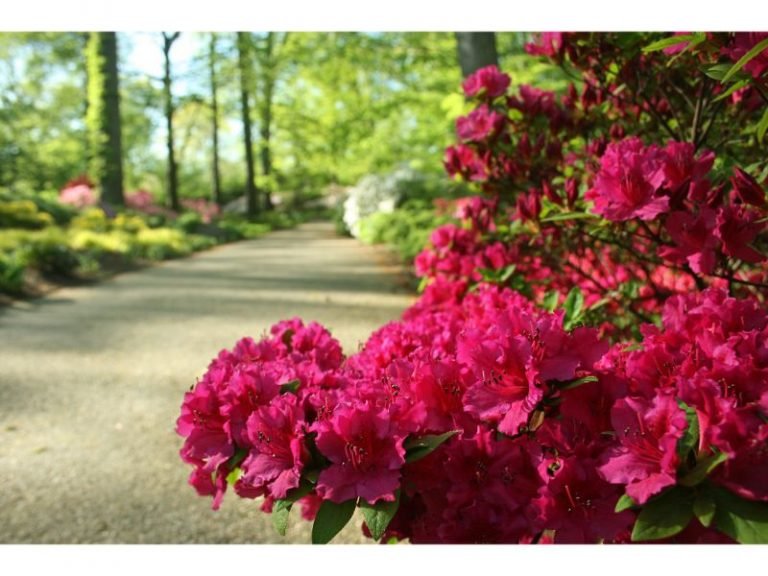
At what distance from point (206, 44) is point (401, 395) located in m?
16.1

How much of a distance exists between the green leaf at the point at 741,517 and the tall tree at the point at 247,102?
1462 centimetres

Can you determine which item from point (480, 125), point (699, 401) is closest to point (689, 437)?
point (699, 401)

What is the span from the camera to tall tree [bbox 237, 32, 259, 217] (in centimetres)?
1450

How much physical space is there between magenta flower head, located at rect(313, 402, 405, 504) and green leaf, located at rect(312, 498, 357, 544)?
0.06ft

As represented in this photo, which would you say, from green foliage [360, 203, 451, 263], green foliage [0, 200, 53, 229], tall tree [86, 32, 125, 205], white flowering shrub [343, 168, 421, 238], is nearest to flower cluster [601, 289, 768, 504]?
green foliage [360, 203, 451, 263]

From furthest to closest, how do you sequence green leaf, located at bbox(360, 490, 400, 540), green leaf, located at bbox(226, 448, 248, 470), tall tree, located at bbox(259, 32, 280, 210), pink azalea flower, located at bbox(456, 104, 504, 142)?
tall tree, located at bbox(259, 32, 280, 210), pink azalea flower, located at bbox(456, 104, 504, 142), green leaf, located at bbox(226, 448, 248, 470), green leaf, located at bbox(360, 490, 400, 540)

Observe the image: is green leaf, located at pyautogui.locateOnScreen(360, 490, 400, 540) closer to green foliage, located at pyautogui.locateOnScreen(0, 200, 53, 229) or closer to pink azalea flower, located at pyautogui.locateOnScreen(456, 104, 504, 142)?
pink azalea flower, located at pyautogui.locateOnScreen(456, 104, 504, 142)

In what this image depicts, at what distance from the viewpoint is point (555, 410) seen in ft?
3.39

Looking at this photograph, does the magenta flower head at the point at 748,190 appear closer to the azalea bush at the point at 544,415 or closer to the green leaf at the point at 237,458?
the azalea bush at the point at 544,415

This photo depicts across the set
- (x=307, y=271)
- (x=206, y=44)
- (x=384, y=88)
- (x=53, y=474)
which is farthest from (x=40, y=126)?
(x=53, y=474)

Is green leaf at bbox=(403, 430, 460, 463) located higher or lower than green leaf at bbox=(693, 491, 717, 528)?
higher

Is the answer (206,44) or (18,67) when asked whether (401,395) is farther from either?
(18,67)

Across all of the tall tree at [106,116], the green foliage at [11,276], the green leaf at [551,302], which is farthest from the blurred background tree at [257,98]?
the green leaf at [551,302]

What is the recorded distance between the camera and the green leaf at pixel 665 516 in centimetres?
81
